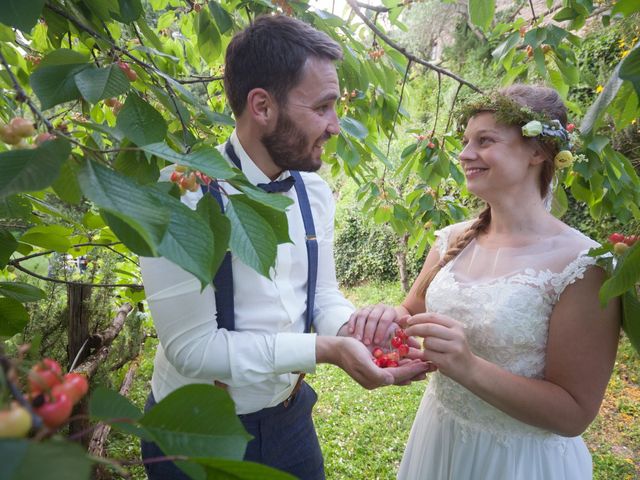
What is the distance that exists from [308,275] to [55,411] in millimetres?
1204

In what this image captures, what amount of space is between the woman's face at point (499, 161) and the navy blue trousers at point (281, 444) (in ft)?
3.47

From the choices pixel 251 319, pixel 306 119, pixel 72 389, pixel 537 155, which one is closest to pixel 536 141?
pixel 537 155

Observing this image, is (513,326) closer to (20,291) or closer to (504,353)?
(504,353)

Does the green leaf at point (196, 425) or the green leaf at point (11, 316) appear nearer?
the green leaf at point (196, 425)

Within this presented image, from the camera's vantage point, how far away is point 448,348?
1.39 meters

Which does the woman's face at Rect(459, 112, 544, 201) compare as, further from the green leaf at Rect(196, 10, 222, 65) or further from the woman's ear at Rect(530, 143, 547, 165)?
the green leaf at Rect(196, 10, 222, 65)

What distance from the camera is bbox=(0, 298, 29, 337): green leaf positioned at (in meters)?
1.03

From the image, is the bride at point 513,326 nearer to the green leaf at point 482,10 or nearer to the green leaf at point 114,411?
the green leaf at point 482,10

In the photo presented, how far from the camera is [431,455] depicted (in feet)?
5.83

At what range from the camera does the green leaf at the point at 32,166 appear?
0.42 m

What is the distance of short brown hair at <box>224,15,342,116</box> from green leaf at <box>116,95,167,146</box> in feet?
2.10

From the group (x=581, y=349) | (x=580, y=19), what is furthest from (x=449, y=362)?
(x=580, y=19)

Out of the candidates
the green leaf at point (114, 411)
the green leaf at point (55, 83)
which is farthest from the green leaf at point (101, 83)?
the green leaf at point (114, 411)

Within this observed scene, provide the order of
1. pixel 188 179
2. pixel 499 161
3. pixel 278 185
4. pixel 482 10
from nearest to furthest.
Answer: pixel 188 179 → pixel 482 10 → pixel 278 185 → pixel 499 161
